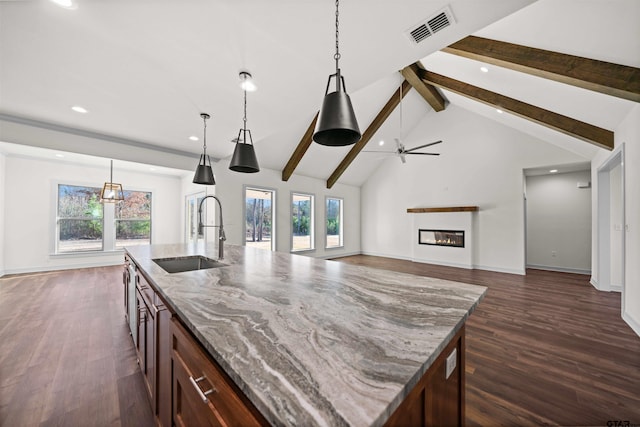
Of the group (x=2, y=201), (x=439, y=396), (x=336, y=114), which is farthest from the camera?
(x=2, y=201)

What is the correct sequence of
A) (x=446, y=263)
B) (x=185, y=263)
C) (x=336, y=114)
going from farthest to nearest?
(x=446, y=263), (x=185, y=263), (x=336, y=114)

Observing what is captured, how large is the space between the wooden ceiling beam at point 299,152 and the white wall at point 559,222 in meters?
6.05

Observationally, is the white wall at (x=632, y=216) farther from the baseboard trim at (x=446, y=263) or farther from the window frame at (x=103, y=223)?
the window frame at (x=103, y=223)

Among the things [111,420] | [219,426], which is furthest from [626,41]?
[111,420]

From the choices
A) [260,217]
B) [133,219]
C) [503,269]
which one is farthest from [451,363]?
[133,219]

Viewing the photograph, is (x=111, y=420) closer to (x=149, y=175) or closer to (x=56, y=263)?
(x=56, y=263)

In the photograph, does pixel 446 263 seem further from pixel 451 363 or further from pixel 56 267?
pixel 56 267

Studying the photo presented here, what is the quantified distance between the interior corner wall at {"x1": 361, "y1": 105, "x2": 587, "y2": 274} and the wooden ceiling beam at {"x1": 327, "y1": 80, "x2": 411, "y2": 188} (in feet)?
5.49

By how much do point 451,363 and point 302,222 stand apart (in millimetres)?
6421

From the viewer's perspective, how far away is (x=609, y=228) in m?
4.25

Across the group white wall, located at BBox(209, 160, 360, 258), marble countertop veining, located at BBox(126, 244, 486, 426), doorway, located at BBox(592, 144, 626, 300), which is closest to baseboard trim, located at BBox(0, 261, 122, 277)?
white wall, located at BBox(209, 160, 360, 258)

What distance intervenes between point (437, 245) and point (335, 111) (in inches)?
259

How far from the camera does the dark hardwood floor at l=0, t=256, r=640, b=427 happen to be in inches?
63.7

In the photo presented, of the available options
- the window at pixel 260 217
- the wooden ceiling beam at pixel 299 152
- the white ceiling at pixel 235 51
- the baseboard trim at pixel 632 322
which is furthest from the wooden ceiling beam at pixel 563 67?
the window at pixel 260 217
